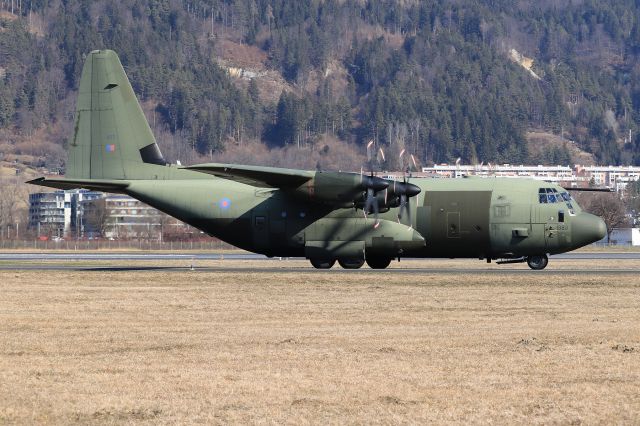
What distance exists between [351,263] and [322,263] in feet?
4.72

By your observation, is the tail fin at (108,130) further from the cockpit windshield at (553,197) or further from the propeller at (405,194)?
the cockpit windshield at (553,197)

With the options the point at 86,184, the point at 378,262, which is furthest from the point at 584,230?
the point at 86,184

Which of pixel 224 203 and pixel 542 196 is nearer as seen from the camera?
pixel 542 196

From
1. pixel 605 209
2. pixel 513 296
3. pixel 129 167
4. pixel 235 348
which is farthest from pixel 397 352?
pixel 605 209

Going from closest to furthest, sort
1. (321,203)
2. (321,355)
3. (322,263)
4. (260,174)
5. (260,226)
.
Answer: (321,355) < (260,174) < (321,203) < (260,226) < (322,263)

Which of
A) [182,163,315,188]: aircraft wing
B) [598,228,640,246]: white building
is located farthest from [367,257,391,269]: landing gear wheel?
[598,228,640,246]: white building

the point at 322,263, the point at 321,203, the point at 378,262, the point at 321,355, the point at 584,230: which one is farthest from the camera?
the point at 378,262

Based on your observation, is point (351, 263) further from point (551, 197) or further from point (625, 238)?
point (625, 238)

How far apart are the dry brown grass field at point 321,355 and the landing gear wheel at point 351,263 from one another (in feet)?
37.4

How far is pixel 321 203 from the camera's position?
52.8 m

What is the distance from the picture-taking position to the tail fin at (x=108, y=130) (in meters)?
56.9

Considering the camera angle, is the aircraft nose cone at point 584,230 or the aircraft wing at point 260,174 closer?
the aircraft wing at point 260,174

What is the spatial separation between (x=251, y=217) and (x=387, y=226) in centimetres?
652

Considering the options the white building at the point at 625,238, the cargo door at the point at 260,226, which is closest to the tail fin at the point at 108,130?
the cargo door at the point at 260,226
